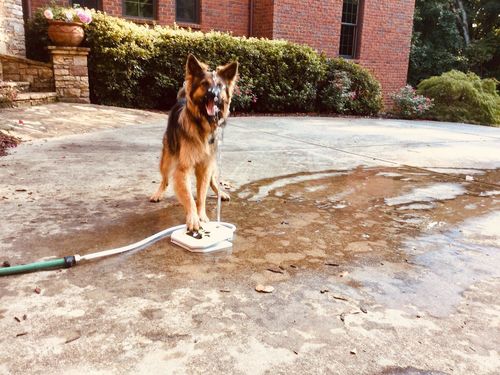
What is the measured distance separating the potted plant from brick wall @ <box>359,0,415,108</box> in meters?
9.97

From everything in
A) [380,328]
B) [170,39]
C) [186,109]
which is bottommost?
[380,328]

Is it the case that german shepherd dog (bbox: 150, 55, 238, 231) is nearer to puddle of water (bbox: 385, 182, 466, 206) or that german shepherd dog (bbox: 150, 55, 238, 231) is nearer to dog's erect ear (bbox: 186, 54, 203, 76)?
dog's erect ear (bbox: 186, 54, 203, 76)

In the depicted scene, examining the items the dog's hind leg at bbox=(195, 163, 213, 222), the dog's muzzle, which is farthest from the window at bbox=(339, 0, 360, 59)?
the dog's muzzle

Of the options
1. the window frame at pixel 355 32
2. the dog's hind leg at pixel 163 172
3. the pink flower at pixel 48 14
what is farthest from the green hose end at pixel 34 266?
the window frame at pixel 355 32

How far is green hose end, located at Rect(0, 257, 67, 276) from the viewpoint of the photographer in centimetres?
218

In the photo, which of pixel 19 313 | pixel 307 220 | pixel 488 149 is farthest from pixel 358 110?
pixel 19 313

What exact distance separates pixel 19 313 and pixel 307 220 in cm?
203

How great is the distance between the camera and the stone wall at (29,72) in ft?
27.6

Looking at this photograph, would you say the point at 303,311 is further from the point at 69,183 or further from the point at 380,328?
the point at 69,183

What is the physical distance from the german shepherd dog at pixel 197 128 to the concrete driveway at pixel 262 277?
1.03 feet

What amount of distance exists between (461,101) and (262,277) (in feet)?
39.2

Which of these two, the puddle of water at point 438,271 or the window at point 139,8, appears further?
the window at point 139,8

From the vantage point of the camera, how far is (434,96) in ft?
40.7

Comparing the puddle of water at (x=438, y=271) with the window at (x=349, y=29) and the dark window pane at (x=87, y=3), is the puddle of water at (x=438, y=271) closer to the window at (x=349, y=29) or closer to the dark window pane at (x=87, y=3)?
the dark window pane at (x=87, y=3)
